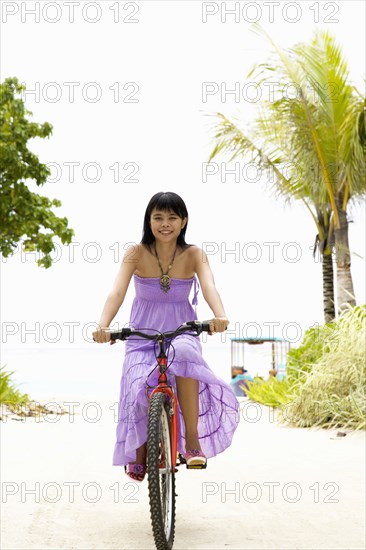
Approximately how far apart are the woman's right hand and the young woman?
0.12 metres

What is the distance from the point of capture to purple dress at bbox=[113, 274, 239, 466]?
194 inches

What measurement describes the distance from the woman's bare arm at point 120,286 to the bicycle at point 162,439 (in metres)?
0.25

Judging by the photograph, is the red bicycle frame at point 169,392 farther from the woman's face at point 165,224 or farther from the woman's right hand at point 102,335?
the woman's face at point 165,224

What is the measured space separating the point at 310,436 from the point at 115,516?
5.25 meters

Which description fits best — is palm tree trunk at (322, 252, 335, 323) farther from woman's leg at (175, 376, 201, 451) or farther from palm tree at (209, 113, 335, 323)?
woman's leg at (175, 376, 201, 451)

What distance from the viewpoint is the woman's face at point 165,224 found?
198 inches

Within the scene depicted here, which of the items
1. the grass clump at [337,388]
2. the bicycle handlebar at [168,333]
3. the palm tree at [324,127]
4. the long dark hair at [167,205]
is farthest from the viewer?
the palm tree at [324,127]

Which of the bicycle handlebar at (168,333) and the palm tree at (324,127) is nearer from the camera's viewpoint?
the bicycle handlebar at (168,333)

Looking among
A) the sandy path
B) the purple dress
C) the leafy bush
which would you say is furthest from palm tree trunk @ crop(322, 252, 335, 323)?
the purple dress

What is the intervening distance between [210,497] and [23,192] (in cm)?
1356

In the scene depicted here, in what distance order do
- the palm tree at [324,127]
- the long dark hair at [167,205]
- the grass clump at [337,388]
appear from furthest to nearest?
the palm tree at [324,127]
the grass clump at [337,388]
the long dark hair at [167,205]

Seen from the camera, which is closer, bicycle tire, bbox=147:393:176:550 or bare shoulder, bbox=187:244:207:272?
bicycle tire, bbox=147:393:176:550

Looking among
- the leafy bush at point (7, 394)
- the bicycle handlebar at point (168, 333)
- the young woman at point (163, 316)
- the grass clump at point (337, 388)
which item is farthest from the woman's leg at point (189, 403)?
the leafy bush at point (7, 394)

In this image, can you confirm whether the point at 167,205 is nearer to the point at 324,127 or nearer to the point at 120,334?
the point at 120,334
